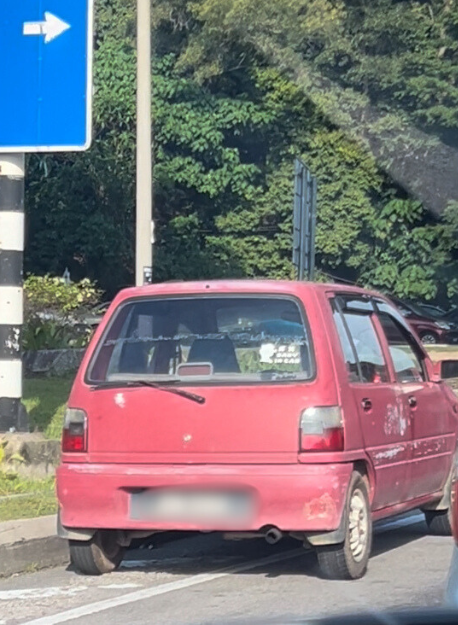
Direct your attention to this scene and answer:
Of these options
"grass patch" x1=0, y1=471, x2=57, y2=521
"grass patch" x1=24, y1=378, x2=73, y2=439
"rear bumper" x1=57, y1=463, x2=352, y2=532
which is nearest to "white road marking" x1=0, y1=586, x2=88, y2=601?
"rear bumper" x1=57, y1=463, x2=352, y2=532

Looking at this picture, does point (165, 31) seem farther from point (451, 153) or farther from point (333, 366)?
point (333, 366)

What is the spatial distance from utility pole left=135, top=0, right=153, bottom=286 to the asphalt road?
24.5 feet

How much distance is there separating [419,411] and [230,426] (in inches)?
70.0

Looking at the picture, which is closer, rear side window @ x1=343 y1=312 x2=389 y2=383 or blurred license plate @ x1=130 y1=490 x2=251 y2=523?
blurred license plate @ x1=130 y1=490 x2=251 y2=523

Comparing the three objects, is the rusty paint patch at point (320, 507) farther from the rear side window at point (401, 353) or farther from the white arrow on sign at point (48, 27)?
the white arrow on sign at point (48, 27)

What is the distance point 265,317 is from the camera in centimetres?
705

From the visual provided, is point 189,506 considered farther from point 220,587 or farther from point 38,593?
point 38,593

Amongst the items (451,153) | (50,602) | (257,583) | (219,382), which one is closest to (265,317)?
(219,382)

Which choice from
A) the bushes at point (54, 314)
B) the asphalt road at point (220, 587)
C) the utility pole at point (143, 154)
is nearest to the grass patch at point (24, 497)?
the asphalt road at point (220, 587)

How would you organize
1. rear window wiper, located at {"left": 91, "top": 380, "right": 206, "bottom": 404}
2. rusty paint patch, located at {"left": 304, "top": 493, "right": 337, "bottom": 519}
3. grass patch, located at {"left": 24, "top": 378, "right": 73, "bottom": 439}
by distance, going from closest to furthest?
rusty paint patch, located at {"left": 304, "top": 493, "right": 337, "bottom": 519}
rear window wiper, located at {"left": 91, "top": 380, "right": 206, "bottom": 404}
grass patch, located at {"left": 24, "top": 378, "right": 73, "bottom": 439}

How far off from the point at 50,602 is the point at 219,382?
1.48 m

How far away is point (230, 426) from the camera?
6.73 metres

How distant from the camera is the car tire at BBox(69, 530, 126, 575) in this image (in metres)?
7.13

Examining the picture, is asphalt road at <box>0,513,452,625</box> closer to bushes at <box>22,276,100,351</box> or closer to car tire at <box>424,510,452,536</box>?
car tire at <box>424,510,452,536</box>
